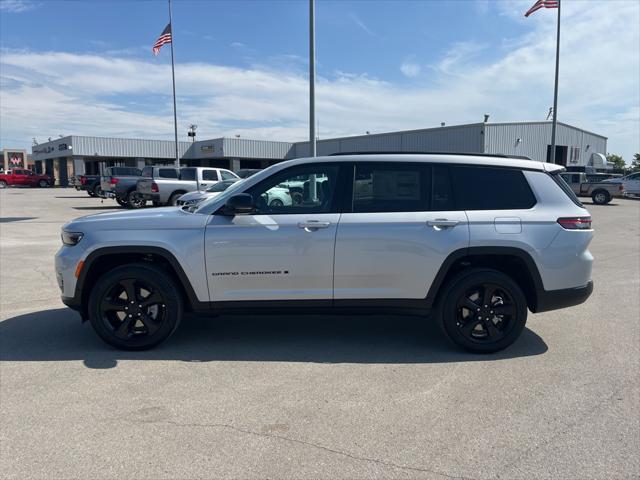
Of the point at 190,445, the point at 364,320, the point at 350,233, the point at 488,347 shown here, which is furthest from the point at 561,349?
the point at 190,445

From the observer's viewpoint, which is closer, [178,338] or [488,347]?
[488,347]

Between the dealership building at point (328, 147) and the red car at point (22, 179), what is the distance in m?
4.16

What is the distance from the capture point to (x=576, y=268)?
4531 millimetres

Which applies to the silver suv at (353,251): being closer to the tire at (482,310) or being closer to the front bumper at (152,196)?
the tire at (482,310)

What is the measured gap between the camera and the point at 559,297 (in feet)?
14.9

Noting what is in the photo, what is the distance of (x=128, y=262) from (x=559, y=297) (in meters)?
4.06

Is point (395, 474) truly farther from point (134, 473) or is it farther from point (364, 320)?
point (364, 320)

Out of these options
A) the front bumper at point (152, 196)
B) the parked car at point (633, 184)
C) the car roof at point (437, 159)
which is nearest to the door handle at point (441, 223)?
the car roof at point (437, 159)

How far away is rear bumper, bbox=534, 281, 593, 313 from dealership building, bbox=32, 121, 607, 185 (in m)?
25.1

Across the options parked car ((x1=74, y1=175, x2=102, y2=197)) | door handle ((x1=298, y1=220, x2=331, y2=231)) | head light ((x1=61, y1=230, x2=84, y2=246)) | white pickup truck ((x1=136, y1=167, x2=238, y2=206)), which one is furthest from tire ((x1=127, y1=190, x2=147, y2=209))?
door handle ((x1=298, y1=220, x2=331, y2=231))

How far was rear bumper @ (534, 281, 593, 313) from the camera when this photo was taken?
4527 millimetres

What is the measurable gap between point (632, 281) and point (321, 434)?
22.2 ft

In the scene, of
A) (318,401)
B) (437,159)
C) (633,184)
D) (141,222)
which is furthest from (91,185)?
(633,184)

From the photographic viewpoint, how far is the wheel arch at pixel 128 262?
4406 mm
